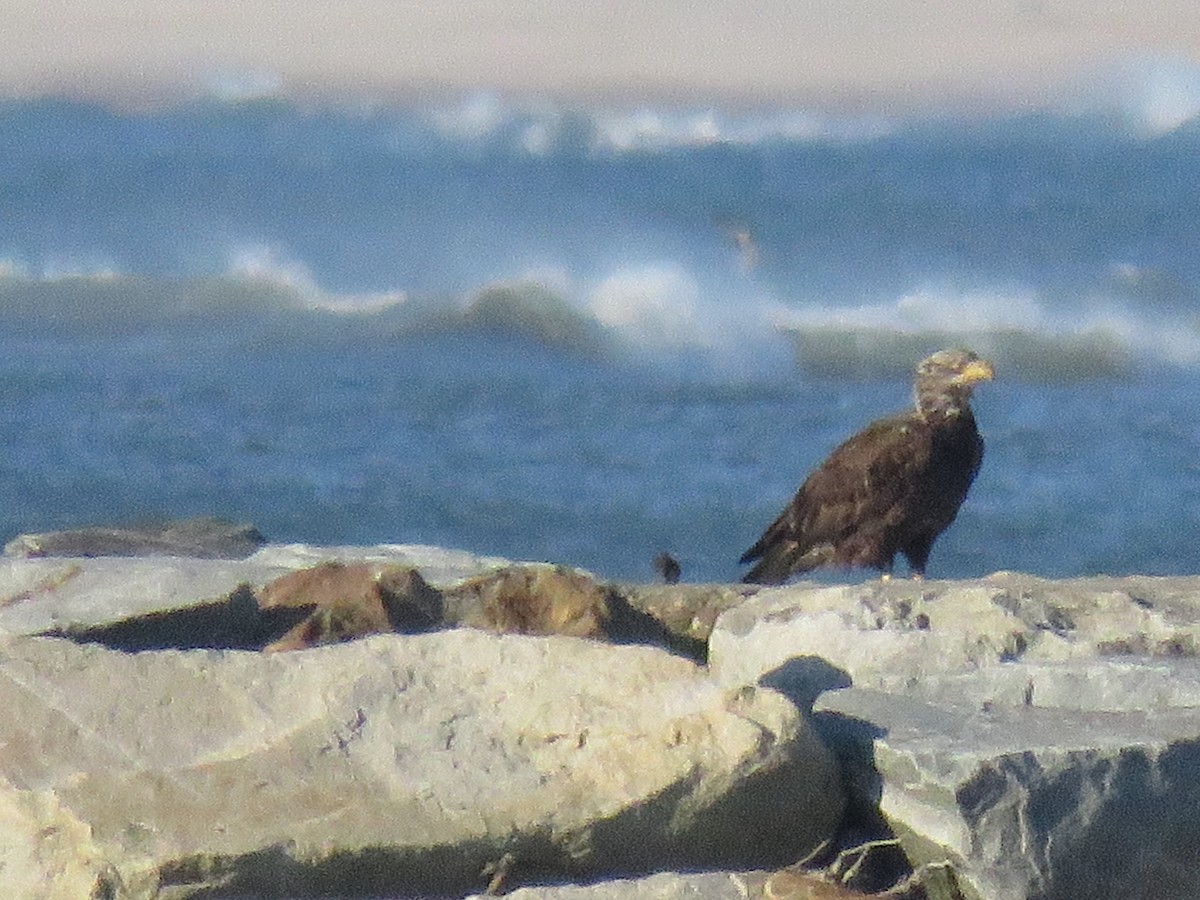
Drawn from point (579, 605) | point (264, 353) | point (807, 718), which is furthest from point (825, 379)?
point (807, 718)

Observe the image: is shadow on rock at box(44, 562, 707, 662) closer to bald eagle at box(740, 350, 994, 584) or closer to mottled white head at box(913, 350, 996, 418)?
bald eagle at box(740, 350, 994, 584)

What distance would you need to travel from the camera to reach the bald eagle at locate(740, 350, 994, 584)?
812 cm

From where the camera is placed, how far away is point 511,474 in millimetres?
11672

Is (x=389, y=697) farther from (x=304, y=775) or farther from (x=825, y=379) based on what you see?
(x=825, y=379)

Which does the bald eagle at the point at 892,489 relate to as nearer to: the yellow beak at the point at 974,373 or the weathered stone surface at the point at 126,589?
the yellow beak at the point at 974,373

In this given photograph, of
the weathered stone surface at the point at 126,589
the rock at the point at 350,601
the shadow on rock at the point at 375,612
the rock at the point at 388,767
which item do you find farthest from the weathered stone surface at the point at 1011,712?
the weathered stone surface at the point at 126,589

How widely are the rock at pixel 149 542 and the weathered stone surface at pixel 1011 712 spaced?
2.75 m

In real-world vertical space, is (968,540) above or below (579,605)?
below

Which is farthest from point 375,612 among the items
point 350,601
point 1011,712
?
point 1011,712

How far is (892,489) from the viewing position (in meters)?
8.12

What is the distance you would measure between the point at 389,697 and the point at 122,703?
0.43m

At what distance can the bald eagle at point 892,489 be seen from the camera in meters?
8.12

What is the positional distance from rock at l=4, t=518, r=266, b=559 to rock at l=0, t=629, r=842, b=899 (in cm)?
306

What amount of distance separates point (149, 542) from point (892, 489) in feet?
9.47
